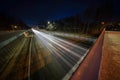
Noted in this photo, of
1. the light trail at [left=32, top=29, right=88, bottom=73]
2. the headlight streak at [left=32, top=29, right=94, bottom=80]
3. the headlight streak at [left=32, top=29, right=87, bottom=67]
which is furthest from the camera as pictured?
the headlight streak at [left=32, top=29, right=87, bottom=67]

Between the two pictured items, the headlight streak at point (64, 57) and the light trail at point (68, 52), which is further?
the light trail at point (68, 52)

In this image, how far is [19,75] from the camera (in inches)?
289

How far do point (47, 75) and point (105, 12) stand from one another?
198 feet

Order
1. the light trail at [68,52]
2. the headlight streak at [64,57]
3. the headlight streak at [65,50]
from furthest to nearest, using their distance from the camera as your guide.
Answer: the headlight streak at [65,50], the light trail at [68,52], the headlight streak at [64,57]

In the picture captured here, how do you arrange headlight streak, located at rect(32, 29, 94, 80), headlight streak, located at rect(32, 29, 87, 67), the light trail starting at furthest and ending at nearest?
headlight streak, located at rect(32, 29, 87, 67), the light trail, headlight streak, located at rect(32, 29, 94, 80)

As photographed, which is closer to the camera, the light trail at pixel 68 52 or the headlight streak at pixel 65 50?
the light trail at pixel 68 52

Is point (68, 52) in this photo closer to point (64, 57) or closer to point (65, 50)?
point (65, 50)

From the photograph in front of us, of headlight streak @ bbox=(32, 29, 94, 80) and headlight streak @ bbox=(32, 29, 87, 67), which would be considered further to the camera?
headlight streak @ bbox=(32, 29, 87, 67)

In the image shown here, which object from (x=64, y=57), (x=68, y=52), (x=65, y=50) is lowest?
(x=65, y=50)

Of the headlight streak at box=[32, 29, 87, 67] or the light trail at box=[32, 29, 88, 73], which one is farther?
the headlight streak at box=[32, 29, 87, 67]

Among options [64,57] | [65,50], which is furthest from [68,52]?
[64,57]

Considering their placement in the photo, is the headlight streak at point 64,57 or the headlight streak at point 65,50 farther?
the headlight streak at point 65,50

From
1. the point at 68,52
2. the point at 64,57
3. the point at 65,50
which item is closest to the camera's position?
the point at 64,57

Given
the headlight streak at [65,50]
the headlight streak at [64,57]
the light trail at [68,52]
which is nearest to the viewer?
the headlight streak at [64,57]
